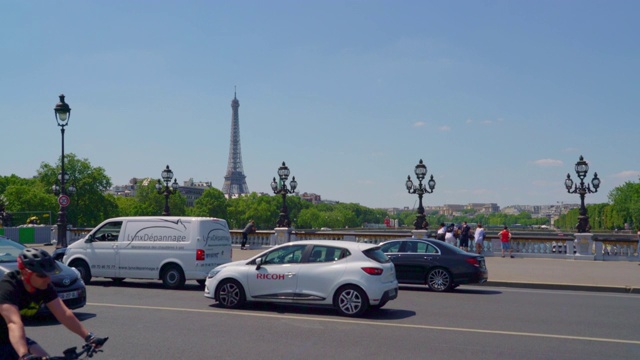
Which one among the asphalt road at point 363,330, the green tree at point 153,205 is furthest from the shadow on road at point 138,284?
the green tree at point 153,205

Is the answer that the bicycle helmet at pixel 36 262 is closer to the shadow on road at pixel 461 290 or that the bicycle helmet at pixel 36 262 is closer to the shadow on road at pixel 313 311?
the shadow on road at pixel 313 311

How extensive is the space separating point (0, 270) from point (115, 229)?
7.35m

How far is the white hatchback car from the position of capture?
13.0 m

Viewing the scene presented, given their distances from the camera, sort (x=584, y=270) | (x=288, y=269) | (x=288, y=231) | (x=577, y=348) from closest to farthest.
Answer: (x=577, y=348) → (x=288, y=269) → (x=584, y=270) → (x=288, y=231)

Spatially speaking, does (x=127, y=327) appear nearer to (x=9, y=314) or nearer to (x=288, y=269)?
(x=288, y=269)

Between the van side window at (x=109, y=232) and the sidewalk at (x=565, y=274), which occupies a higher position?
the van side window at (x=109, y=232)

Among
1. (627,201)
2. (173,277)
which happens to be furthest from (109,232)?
(627,201)

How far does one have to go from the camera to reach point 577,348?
33.2 feet

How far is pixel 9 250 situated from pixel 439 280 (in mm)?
10929

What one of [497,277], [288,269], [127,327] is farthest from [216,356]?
[497,277]

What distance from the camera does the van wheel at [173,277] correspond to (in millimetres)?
18141

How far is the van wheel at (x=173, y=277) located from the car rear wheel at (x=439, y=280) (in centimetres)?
682

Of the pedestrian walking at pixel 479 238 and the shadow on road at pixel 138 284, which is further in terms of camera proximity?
the pedestrian walking at pixel 479 238

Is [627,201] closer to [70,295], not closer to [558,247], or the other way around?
[558,247]
